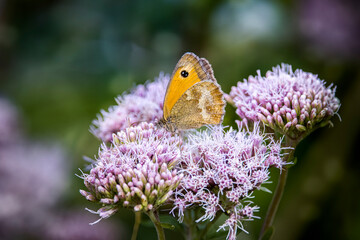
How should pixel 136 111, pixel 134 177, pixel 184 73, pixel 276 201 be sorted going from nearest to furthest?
pixel 134 177 → pixel 276 201 → pixel 184 73 → pixel 136 111

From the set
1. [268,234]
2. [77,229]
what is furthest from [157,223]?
[77,229]

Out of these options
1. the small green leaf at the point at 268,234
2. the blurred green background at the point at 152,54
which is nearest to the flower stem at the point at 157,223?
the small green leaf at the point at 268,234

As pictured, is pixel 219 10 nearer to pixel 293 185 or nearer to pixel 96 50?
pixel 96 50

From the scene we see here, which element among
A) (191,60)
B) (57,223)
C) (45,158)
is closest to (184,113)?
(191,60)

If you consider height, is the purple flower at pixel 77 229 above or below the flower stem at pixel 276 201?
above

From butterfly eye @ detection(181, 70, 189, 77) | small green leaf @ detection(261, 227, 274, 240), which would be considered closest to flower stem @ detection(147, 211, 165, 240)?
small green leaf @ detection(261, 227, 274, 240)

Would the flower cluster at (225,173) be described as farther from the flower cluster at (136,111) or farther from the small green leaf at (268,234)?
the flower cluster at (136,111)

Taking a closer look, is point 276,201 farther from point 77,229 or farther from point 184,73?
point 77,229
